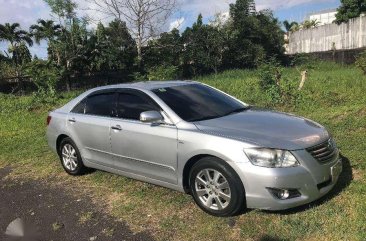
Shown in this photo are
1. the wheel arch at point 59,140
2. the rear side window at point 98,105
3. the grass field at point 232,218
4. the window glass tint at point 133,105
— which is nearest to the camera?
the grass field at point 232,218

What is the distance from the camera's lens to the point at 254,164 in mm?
4531

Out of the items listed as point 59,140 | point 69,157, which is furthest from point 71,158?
point 59,140

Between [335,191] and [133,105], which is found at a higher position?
[133,105]

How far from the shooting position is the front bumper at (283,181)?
14.6 ft

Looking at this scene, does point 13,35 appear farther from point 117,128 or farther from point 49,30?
point 117,128

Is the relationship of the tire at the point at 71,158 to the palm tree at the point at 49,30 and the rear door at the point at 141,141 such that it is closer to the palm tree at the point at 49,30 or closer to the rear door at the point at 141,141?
the rear door at the point at 141,141

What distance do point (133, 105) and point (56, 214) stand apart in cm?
171

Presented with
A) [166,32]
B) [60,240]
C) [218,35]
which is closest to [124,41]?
[166,32]

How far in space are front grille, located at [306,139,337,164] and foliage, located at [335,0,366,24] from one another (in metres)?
44.5

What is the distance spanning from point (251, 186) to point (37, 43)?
32.6 m

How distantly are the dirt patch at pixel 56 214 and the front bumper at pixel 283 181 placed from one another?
120 centimetres

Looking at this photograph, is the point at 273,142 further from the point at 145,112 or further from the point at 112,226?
the point at 112,226

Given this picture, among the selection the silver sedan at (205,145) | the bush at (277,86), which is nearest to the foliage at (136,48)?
the bush at (277,86)

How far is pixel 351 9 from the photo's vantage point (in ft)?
155
